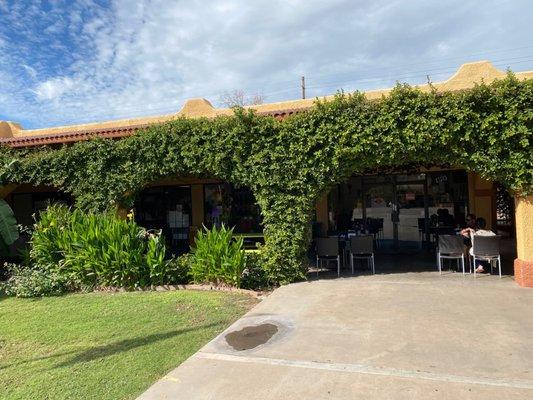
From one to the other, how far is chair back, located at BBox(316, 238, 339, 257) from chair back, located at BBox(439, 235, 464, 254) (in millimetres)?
2288

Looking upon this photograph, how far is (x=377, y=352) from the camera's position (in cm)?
471

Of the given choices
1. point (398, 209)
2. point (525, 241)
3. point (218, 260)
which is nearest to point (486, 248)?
point (525, 241)

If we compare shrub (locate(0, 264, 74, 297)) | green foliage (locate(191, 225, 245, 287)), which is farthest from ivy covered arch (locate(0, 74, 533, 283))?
shrub (locate(0, 264, 74, 297))

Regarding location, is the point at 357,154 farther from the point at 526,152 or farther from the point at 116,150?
the point at 116,150

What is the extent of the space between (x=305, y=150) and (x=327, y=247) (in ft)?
7.95

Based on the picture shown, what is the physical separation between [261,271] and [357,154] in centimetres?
310

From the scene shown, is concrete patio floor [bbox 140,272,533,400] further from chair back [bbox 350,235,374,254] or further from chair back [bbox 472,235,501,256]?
chair back [bbox 350,235,374,254]

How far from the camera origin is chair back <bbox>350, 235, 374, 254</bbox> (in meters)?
9.56

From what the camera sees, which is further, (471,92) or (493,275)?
(493,275)

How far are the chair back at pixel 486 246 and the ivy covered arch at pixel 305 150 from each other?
1.28 metres

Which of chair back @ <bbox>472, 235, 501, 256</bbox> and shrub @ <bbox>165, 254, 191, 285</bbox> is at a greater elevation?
chair back @ <bbox>472, 235, 501, 256</bbox>

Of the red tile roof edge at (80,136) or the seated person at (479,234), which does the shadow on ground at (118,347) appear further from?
the seated person at (479,234)

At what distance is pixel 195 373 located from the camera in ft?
14.4

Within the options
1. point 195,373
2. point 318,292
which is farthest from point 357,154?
point 195,373
